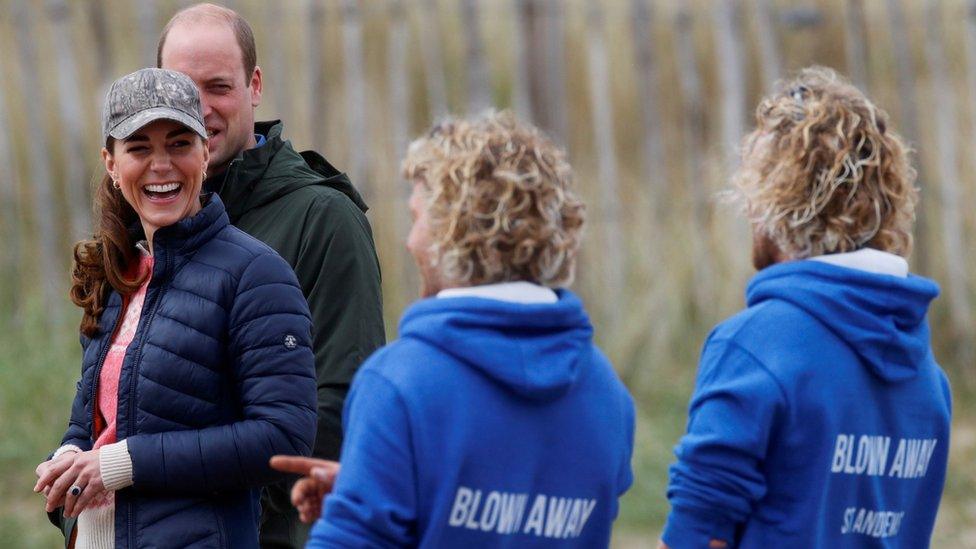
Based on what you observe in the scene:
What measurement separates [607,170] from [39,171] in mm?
2633

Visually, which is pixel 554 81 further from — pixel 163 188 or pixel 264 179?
pixel 163 188

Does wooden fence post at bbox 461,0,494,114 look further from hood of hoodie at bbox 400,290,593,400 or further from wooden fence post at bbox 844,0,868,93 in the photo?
hood of hoodie at bbox 400,290,593,400

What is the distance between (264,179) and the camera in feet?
10.9

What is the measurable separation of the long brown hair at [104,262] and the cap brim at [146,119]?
3.9 inches

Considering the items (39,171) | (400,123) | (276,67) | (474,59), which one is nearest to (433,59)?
(474,59)

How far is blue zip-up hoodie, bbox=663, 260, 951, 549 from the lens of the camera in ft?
8.75

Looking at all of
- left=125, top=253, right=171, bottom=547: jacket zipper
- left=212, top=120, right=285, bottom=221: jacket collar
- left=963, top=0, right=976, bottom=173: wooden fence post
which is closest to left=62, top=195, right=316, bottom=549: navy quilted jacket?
left=125, top=253, right=171, bottom=547: jacket zipper

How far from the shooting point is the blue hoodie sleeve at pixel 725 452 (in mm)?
2650

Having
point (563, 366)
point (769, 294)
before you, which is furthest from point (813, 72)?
point (563, 366)

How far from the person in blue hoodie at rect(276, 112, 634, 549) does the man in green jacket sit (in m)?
0.79

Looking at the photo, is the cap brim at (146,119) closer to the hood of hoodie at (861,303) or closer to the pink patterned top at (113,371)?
the pink patterned top at (113,371)

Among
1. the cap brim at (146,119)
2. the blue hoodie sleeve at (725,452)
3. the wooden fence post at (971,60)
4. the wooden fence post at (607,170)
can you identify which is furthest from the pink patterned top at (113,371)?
the wooden fence post at (971,60)

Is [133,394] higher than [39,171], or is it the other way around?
[39,171]

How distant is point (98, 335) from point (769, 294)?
1236mm
